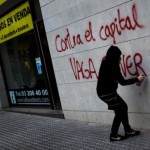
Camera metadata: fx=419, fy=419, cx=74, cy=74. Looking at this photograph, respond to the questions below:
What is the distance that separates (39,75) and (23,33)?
1.30 m

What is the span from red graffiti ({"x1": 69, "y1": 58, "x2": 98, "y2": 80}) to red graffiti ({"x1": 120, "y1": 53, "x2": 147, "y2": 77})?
37.2 inches

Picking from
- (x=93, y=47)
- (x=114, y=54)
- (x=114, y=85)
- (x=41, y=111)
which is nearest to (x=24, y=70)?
(x=41, y=111)

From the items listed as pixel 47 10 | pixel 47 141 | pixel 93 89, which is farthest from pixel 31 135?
pixel 47 10

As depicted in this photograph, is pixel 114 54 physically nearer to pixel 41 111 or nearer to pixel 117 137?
pixel 117 137

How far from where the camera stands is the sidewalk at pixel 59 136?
6785 millimetres

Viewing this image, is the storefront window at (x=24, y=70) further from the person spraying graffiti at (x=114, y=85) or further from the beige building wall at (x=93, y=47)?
the person spraying graffiti at (x=114, y=85)

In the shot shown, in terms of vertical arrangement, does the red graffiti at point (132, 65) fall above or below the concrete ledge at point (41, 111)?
above

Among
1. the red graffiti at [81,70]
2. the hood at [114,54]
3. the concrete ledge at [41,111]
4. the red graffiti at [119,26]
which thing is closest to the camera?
the hood at [114,54]

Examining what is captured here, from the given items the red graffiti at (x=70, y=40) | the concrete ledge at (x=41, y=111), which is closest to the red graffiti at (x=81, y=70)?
the red graffiti at (x=70, y=40)

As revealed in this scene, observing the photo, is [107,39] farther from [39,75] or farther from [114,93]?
[39,75]

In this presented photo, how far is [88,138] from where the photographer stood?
753 cm

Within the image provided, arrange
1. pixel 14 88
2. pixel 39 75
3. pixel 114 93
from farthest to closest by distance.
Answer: pixel 14 88 < pixel 39 75 < pixel 114 93

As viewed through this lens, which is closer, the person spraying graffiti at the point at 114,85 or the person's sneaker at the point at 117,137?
the person spraying graffiti at the point at 114,85

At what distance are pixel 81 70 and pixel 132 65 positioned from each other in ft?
5.59
